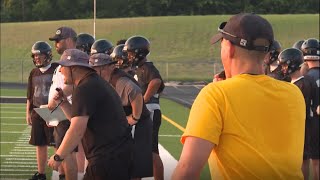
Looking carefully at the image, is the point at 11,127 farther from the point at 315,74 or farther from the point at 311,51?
the point at 315,74

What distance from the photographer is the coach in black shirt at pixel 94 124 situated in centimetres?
533

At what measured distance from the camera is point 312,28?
59656 mm

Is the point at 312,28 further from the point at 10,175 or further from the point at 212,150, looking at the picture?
the point at 212,150

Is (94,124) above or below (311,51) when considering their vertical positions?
below

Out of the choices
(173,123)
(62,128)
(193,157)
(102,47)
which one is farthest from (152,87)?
(173,123)

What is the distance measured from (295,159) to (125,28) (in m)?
57.5

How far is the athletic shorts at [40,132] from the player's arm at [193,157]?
6.56 metres

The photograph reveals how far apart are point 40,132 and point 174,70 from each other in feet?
130

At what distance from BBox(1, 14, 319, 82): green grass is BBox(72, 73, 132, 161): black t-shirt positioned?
4574 cm

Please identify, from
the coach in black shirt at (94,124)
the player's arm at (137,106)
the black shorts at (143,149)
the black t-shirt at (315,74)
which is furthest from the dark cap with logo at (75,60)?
the black t-shirt at (315,74)

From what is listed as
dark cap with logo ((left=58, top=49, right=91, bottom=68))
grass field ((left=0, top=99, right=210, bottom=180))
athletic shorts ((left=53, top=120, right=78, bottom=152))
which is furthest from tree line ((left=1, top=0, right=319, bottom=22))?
dark cap with logo ((left=58, top=49, right=91, bottom=68))

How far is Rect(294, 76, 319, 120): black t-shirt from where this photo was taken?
835 centimetres

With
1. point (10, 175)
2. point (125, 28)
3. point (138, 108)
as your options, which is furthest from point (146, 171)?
point (125, 28)

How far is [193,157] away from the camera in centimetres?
300
